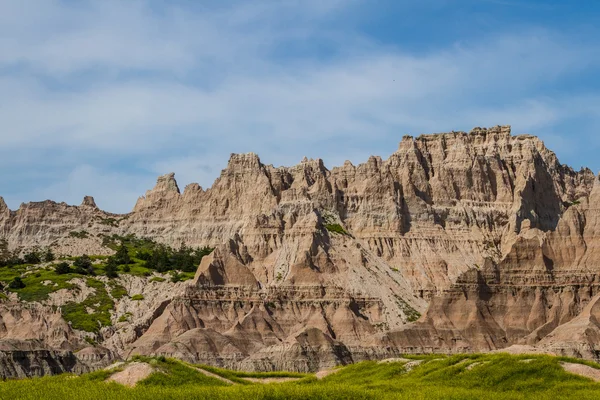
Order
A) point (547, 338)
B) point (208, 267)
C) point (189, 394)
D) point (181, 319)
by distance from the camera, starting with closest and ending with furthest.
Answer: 1. point (189, 394)
2. point (547, 338)
3. point (181, 319)
4. point (208, 267)

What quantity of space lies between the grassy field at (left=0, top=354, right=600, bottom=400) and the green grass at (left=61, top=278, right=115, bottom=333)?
7791 cm

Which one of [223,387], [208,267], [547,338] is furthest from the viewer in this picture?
[208,267]

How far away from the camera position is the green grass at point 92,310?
589 ft

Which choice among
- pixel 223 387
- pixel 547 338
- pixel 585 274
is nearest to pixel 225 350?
pixel 547 338

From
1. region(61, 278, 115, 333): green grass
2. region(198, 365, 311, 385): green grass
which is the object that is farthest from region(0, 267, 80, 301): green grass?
region(198, 365, 311, 385): green grass

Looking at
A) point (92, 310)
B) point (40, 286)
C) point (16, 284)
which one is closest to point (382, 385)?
point (92, 310)

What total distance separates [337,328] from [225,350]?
65.2 feet

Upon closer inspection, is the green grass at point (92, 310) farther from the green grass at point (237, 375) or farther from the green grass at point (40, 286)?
the green grass at point (237, 375)

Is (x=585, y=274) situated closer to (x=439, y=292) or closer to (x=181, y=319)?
(x=439, y=292)

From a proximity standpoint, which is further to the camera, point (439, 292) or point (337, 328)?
point (439, 292)

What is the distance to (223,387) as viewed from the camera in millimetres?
91250

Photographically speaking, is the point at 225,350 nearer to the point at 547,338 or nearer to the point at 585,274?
the point at 547,338

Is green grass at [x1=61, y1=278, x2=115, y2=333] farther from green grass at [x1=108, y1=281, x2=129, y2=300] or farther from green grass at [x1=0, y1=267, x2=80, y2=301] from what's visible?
green grass at [x1=0, y1=267, x2=80, y2=301]

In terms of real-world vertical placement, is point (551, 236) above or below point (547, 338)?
above
